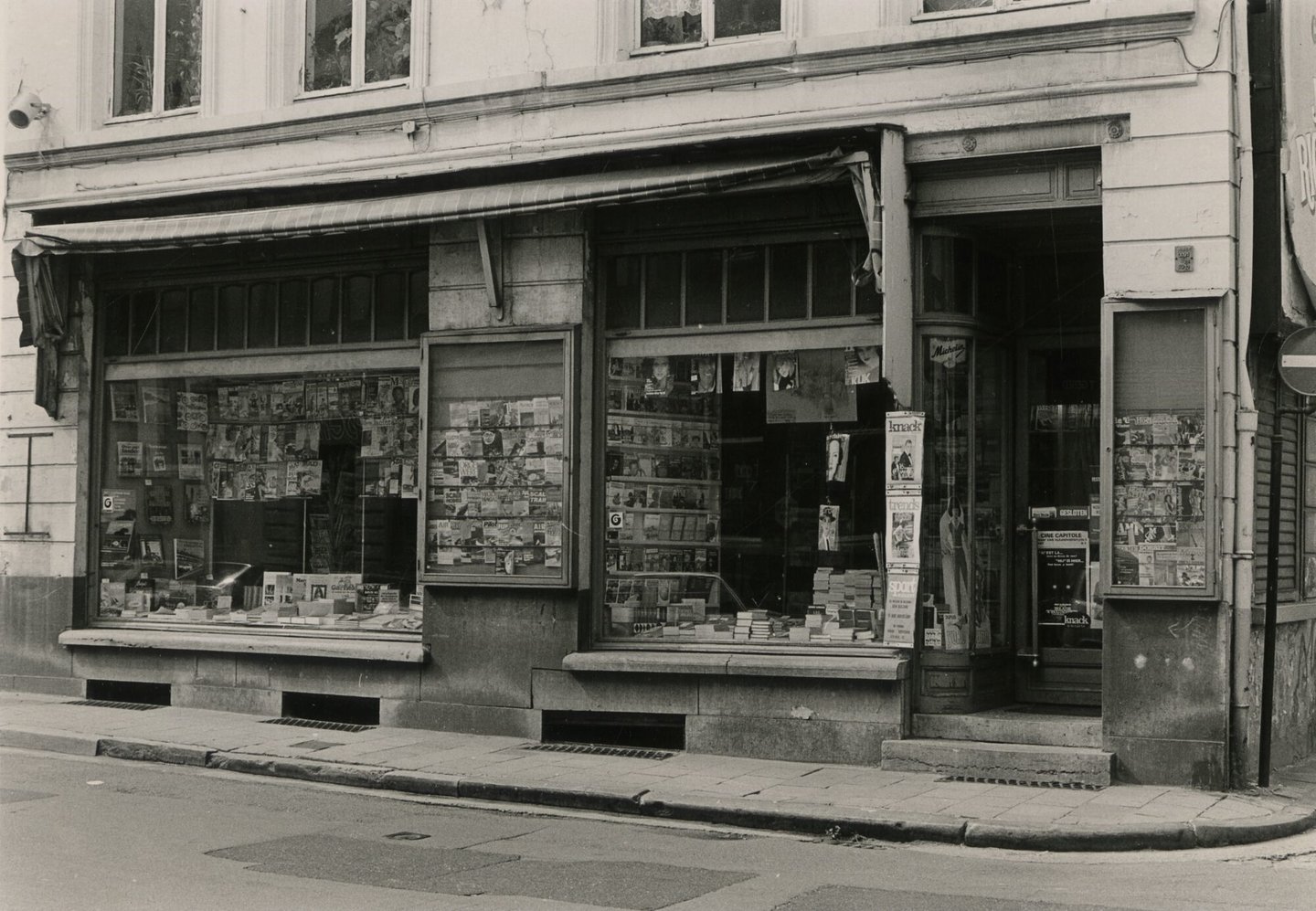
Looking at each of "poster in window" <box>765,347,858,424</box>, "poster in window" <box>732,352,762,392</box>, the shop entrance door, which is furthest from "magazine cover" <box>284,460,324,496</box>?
the shop entrance door

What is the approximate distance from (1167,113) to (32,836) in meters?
8.66

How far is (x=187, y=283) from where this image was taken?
47.5ft

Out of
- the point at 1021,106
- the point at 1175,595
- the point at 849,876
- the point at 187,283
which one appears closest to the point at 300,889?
the point at 849,876

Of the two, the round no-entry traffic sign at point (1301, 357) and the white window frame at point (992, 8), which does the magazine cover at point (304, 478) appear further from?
the round no-entry traffic sign at point (1301, 357)

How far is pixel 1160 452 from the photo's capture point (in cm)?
1027

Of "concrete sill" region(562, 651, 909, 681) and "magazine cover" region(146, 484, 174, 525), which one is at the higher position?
"magazine cover" region(146, 484, 174, 525)

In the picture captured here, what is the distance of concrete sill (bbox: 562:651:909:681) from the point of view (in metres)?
11.0

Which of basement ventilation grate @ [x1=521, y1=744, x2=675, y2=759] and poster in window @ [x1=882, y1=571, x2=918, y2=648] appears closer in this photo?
poster in window @ [x1=882, y1=571, x2=918, y2=648]

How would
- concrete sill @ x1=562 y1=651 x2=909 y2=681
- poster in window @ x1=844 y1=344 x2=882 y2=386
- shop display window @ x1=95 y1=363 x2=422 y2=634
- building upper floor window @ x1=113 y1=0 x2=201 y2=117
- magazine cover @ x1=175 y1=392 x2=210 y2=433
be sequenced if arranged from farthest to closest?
magazine cover @ x1=175 y1=392 x2=210 y2=433
building upper floor window @ x1=113 y1=0 x2=201 y2=117
shop display window @ x1=95 y1=363 x2=422 y2=634
poster in window @ x1=844 y1=344 x2=882 y2=386
concrete sill @ x1=562 y1=651 x2=909 y2=681

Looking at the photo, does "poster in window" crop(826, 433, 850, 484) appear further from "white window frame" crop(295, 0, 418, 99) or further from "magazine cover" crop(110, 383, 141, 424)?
"magazine cover" crop(110, 383, 141, 424)

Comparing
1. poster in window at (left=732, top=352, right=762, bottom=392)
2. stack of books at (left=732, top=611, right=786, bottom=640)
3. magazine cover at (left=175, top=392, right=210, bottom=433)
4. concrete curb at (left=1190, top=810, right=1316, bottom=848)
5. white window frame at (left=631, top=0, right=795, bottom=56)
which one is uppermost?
white window frame at (left=631, top=0, right=795, bottom=56)

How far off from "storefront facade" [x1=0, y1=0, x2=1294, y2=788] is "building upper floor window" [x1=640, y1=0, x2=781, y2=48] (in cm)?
4

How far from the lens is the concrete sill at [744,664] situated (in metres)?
11.0

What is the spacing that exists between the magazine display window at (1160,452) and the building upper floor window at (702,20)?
380cm
